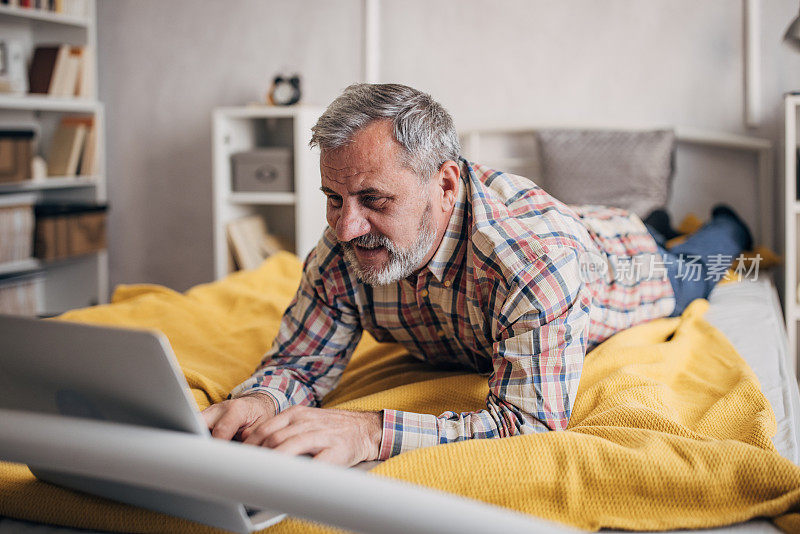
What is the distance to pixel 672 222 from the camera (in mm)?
2748

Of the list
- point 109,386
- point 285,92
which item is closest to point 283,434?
point 109,386

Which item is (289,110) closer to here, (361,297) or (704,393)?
(361,297)

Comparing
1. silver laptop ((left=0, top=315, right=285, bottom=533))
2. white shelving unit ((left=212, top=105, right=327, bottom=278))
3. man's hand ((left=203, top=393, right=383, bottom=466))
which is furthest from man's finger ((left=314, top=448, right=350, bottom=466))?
white shelving unit ((left=212, top=105, right=327, bottom=278))

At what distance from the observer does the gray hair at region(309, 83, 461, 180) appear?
41.7 inches

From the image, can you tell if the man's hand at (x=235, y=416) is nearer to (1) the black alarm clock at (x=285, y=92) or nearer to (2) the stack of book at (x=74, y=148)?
(1) the black alarm clock at (x=285, y=92)

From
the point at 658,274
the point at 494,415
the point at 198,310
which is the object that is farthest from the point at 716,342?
the point at 198,310

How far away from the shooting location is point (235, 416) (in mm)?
1005

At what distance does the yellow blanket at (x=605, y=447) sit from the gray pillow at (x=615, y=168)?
890 mm

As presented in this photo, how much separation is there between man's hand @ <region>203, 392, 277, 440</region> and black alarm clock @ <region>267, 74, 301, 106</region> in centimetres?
204

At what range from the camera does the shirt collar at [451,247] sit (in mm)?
1196

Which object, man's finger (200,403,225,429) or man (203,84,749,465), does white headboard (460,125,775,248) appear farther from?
man's finger (200,403,225,429)

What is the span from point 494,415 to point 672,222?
198 cm

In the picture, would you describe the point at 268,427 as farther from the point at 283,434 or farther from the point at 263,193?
the point at 263,193

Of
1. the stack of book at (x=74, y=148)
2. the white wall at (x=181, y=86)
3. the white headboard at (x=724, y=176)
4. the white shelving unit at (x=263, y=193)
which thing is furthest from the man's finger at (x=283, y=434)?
the stack of book at (x=74, y=148)
